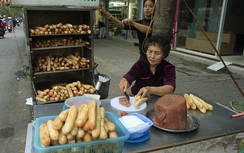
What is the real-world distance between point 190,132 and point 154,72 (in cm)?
104

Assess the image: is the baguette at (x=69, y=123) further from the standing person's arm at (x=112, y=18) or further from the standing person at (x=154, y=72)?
the standing person's arm at (x=112, y=18)

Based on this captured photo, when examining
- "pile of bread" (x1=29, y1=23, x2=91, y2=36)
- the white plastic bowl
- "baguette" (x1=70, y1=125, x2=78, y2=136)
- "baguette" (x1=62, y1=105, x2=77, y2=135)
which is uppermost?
"pile of bread" (x1=29, y1=23, x2=91, y2=36)

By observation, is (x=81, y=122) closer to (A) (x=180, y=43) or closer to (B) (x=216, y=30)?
(B) (x=216, y=30)

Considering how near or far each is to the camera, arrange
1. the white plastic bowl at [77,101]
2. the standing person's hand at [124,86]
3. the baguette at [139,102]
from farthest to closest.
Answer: the standing person's hand at [124,86], the baguette at [139,102], the white plastic bowl at [77,101]

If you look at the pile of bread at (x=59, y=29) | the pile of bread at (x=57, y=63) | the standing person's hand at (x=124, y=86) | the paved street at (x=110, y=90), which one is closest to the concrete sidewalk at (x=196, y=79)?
the paved street at (x=110, y=90)

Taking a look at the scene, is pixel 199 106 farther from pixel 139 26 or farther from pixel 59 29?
pixel 59 29

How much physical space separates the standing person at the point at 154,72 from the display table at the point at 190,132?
0.83 ft

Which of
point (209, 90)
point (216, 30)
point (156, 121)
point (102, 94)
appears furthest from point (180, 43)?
point (156, 121)

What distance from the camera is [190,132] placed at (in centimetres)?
160

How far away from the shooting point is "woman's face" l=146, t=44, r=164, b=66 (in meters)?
2.28

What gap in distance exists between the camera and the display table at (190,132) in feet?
4.69

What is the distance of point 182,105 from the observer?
1568mm

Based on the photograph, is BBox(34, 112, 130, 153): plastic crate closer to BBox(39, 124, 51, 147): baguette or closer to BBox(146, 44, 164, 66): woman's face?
BBox(39, 124, 51, 147): baguette

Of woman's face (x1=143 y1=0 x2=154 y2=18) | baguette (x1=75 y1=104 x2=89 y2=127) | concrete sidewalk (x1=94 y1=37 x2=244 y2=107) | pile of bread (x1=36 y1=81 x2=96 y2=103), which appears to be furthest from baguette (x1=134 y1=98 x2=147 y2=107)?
concrete sidewalk (x1=94 y1=37 x2=244 y2=107)
